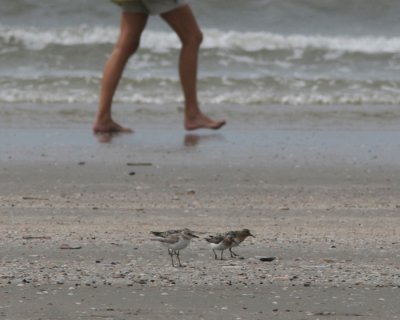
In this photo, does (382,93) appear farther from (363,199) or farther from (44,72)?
(363,199)

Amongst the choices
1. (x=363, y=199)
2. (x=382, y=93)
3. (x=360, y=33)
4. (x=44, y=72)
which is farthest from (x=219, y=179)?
(x=360, y=33)

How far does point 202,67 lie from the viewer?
47.6ft

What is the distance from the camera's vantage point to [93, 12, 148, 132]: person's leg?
30.7 ft

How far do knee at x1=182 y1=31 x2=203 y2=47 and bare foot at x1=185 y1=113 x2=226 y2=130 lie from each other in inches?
20.8

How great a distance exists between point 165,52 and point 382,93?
3553 millimetres

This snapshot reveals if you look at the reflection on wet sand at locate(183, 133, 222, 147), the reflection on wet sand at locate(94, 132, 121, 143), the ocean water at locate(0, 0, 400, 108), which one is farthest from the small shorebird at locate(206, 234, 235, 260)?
the ocean water at locate(0, 0, 400, 108)

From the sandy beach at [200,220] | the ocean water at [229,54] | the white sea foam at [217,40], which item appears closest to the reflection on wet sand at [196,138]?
the sandy beach at [200,220]

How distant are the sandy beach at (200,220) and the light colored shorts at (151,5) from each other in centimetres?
91

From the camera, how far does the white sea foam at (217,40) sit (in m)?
15.8

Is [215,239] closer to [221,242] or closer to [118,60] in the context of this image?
[221,242]

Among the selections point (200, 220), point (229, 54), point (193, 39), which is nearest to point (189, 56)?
point (193, 39)

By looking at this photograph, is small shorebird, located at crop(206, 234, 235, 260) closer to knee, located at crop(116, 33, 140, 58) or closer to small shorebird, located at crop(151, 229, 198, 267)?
small shorebird, located at crop(151, 229, 198, 267)

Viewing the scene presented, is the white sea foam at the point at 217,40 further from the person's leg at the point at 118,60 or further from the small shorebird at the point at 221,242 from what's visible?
the small shorebird at the point at 221,242

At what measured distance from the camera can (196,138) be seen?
367 inches
